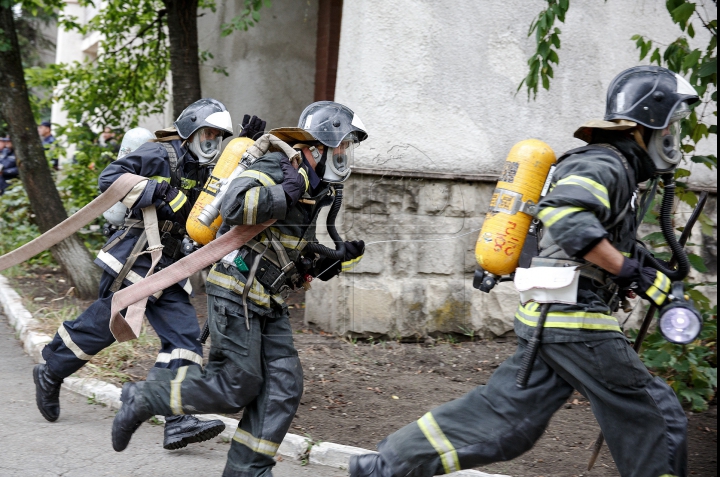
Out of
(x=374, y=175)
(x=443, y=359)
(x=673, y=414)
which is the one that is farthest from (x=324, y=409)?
(x=673, y=414)

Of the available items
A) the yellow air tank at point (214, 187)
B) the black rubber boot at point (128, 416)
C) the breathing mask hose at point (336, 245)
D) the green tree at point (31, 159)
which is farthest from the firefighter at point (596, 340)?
the green tree at point (31, 159)

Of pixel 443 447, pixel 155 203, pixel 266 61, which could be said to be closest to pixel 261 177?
pixel 155 203

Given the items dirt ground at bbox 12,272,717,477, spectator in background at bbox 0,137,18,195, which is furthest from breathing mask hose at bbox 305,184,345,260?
spectator in background at bbox 0,137,18,195

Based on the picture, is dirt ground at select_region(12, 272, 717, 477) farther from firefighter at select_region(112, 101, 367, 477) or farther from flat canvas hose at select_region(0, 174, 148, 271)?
flat canvas hose at select_region(0, 174, 148, 271)

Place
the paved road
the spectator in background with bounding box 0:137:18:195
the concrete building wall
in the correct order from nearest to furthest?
the paved road < the concrete building wall < the spectator in background with bounding box 0:137:18:195

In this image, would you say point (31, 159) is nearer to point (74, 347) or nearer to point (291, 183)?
point (74, 347)

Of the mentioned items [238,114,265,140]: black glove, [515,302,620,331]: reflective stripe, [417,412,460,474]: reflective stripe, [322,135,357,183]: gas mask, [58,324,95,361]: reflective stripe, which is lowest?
[58,324,95,361]: reflective stripe

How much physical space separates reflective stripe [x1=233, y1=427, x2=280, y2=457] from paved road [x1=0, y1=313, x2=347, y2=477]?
1.82 ft

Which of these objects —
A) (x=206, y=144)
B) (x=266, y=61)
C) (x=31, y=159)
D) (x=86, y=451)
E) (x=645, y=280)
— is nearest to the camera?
(x=645, y=280)

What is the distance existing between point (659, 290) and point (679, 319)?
134 millimetres

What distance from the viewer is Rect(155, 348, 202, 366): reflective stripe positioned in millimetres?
4477

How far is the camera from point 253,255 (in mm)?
3824

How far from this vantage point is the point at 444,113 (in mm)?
6598

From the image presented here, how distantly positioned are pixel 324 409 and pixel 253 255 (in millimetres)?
1688
